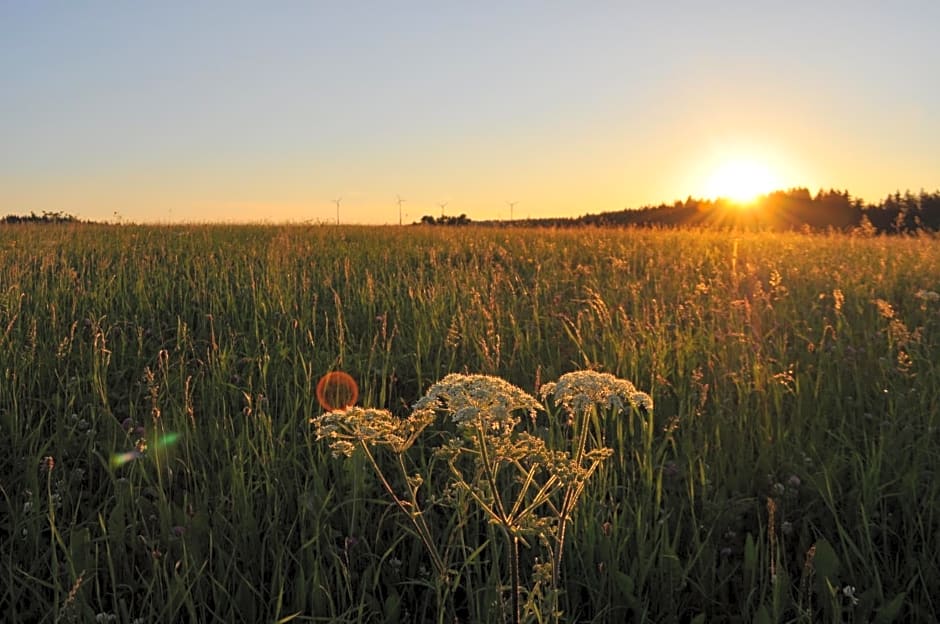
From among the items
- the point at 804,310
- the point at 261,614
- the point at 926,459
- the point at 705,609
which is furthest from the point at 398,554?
the point at 804,310

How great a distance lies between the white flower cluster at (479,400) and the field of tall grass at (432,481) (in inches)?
15.4

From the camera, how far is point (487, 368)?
3215mm

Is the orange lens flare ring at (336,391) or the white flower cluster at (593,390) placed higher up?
the white flower cluster at (593,390)

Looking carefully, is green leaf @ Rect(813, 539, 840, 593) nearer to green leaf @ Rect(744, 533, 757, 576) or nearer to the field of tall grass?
the field of tall grass

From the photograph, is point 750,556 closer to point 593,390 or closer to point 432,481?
point 593,390

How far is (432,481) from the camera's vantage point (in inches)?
98.1

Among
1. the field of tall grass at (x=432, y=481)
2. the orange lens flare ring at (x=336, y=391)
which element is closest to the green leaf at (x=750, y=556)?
the field of tall grass at (x=432, y=481)

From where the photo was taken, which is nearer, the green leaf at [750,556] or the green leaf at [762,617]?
the green leaf at [762,617]

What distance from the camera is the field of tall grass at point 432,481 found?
1860mm

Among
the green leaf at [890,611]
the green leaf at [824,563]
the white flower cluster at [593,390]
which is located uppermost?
the white flower cluster at [593,390]

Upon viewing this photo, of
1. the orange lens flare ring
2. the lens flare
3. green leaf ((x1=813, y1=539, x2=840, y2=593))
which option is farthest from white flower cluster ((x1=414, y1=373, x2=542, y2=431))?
the orange lens flare ring

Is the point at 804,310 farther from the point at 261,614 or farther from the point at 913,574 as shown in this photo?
the point at 261,614

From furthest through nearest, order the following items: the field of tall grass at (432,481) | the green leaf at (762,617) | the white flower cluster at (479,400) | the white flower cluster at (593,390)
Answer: the field of tall grass at (432,481), the green leaf at (762,617), the white flower cluster at (593,390), the white flower cluster at (479,400)

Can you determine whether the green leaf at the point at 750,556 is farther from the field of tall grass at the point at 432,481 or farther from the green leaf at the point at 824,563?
the green leaf at the point at 824,563
